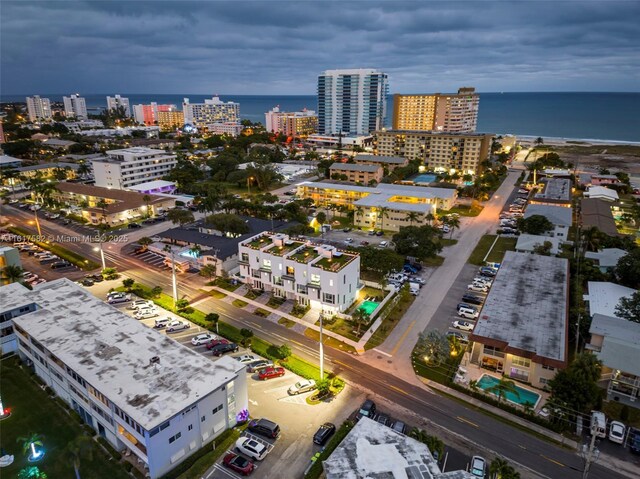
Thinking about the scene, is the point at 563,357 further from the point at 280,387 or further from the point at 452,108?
the point at 452,108

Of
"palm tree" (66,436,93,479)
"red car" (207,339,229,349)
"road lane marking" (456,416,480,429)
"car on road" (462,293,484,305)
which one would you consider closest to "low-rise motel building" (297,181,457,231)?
A: "car on road" (462,293,484,305)

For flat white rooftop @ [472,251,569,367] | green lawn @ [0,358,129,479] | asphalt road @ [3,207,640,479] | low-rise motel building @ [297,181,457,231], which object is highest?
low-rise motel building @ [297,181,457,231]

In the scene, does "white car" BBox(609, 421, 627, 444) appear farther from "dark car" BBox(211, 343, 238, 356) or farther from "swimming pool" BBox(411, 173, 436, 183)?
"swimming pool" BBox(411, 173, 436, 183)

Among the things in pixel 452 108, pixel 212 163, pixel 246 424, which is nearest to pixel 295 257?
pixel 246 424

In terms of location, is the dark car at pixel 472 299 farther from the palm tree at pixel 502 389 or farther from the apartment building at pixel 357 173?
the apartment building at pixel 357 173

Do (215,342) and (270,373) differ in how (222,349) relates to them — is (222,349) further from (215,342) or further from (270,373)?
(270,373)

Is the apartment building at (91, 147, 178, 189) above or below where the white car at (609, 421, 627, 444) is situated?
above

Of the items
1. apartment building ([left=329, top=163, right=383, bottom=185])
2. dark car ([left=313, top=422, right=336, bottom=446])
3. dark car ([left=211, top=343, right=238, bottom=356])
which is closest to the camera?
dark car ([left=313, top=422, right=336, bottom=446])
